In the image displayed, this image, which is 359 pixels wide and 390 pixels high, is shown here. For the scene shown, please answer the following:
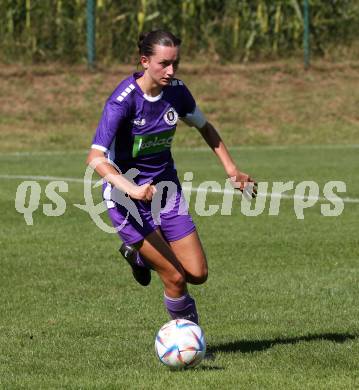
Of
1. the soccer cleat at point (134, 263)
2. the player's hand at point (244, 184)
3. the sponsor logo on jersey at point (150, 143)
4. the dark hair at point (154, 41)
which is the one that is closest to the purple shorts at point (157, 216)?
the soccer cleat at point (134, 263)

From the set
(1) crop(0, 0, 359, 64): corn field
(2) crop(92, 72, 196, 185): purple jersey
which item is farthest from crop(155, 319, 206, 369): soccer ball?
(1) crop(0, 0, 359, 64): corn field

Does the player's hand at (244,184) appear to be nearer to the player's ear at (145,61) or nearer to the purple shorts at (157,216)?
the purple shorts at (157,216)

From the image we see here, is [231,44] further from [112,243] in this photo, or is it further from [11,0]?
[112,243]

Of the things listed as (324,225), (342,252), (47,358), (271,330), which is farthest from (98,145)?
(324,225)

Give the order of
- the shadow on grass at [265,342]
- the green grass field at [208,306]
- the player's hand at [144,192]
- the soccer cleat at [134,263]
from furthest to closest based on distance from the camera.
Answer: the soccer cleat at [134,263] → the shadow on grass at [265,342] → the green grass field at [208,306] → the player's hand at [144,192]

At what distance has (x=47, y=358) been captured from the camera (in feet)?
25.8

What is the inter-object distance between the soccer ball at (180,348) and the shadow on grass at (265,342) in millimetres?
601

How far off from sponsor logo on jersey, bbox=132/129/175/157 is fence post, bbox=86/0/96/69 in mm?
24385

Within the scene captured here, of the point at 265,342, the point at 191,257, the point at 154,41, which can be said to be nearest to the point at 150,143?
the point at 154,41

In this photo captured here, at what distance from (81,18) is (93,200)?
16194 millimetres

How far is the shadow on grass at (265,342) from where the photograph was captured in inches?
320

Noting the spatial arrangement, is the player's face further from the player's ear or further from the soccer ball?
the soccer ball

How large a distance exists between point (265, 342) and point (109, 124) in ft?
6.41

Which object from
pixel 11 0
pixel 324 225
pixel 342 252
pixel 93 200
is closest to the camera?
pixel 342 252
